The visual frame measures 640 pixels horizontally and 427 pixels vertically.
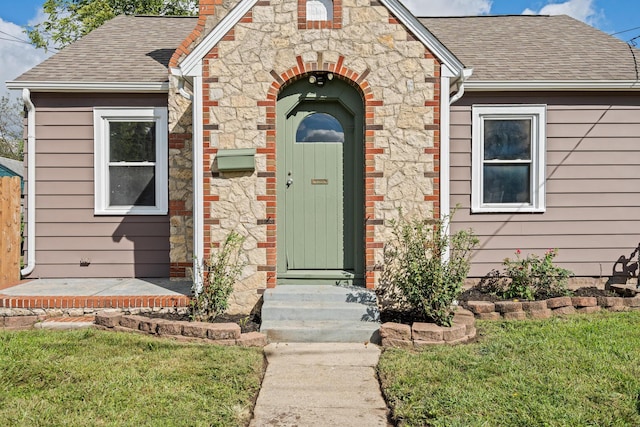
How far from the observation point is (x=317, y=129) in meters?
6.24

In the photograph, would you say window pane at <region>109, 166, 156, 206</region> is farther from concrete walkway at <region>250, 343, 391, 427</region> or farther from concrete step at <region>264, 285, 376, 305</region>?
concrete walkway at <region>250, 343, 391, 427</region>

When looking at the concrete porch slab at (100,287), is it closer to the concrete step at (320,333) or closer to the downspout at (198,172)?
the downspout at (198,172)

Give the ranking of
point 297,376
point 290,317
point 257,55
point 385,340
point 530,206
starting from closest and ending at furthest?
point 297,376
point 385,340
point 290,317
point 257,55
point 530,206

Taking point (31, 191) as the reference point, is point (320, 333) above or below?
below

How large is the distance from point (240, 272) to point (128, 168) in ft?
10.2

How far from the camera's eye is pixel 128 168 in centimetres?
764

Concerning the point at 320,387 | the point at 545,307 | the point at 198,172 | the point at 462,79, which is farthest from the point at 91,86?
the point at 545,307

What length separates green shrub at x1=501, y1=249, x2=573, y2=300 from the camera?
654 cm

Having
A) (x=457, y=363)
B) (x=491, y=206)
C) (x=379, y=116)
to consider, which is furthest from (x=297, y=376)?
(x=491, y=206)

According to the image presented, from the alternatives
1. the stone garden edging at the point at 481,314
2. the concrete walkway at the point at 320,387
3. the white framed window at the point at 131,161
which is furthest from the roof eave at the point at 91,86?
the stone garden edging at the point at 481,314

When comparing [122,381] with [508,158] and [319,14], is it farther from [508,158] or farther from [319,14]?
[508,158]

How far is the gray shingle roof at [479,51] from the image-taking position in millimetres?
7387

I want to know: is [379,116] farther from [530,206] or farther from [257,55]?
[530,206]

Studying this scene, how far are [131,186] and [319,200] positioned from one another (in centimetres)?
336
